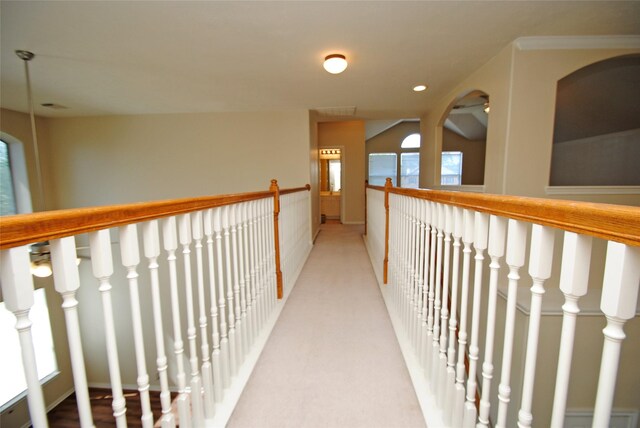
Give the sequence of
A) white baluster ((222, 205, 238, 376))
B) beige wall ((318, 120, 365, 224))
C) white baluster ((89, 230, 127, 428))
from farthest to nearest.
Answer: beige wall ((318, 120, 365, 224)) < white baluster ((222, 205, 238, 376)) < white baluster ((89, 230, 127, 428))

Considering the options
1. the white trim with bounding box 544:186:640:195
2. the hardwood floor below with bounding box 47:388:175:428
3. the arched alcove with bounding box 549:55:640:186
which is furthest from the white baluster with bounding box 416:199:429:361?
the hardwood floor below with bounding box 47:388:175:428

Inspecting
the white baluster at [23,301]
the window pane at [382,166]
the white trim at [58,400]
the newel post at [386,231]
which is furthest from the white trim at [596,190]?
the white trim at [58,400]

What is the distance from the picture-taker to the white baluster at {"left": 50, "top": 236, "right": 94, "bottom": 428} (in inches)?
24.0

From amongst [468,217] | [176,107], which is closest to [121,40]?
[176,107]

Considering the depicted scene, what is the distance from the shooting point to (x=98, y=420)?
13.1 ft

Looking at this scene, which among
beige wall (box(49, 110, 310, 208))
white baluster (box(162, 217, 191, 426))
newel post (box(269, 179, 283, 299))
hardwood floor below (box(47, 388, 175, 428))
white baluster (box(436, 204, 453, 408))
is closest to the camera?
white baluster (box(162, 217, 191, 426))

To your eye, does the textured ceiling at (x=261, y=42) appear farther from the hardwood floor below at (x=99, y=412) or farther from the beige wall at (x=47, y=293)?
the hardwood floor below at (x=99, y=412)

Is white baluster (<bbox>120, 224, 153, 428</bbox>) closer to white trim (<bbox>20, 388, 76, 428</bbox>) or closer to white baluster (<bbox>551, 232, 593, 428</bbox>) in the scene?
white baluster (<bbox>551, 232, 593, 428</bbox>)

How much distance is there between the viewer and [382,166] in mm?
9141

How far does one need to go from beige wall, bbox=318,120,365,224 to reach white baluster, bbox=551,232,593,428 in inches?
264

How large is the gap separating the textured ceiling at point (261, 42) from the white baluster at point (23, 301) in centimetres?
222

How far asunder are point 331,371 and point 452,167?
8890 millimetres

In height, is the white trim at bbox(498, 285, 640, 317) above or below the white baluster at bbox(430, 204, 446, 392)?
below

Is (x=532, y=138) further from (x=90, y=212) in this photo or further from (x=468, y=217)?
(x=90, y=212)
